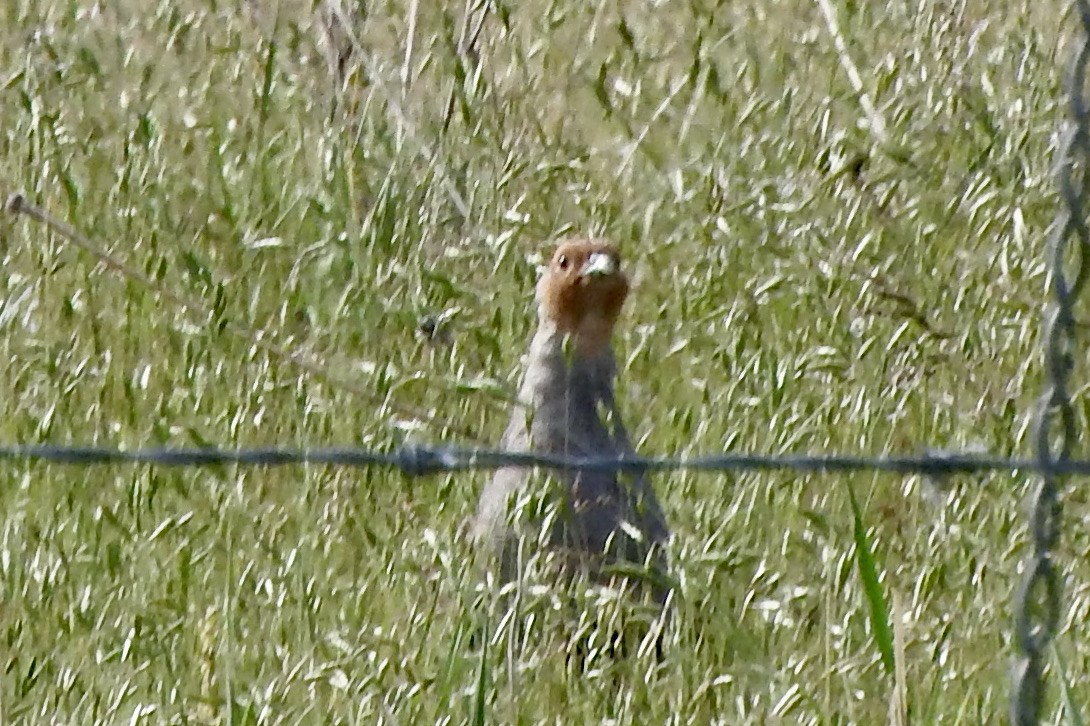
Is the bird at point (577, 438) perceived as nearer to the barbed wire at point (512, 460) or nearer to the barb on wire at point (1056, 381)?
the barbed wire at point (512, 460)

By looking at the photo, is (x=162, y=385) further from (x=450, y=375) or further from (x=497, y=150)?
(x=497, y=150)

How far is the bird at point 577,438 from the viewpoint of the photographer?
3.32m

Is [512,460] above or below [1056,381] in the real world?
below

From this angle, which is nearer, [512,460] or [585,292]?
[512,460]

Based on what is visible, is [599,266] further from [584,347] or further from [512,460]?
[512,460]

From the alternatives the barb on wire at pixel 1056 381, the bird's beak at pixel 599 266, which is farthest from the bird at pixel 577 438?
the barb on wire at pixel 1056 381

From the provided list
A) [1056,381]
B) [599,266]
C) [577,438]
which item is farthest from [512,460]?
[599,266]

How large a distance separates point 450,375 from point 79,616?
1147mm

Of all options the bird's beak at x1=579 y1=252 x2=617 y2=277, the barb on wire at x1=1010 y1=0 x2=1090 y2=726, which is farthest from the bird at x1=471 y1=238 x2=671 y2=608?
the barb on wire at x1=1010 y1=0 x2=1090 y2=726

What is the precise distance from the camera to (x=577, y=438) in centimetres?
396

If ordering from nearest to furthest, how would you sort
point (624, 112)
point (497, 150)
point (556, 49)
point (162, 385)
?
1. point (162, 385)
2. point (497, 150)
3. point (624, 112)
4. point (556, 49)

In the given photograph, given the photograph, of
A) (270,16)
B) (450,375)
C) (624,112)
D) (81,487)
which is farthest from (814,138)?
(81,487)

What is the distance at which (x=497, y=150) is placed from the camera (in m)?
4.77

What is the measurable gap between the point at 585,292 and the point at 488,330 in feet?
0.67
